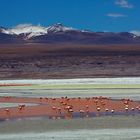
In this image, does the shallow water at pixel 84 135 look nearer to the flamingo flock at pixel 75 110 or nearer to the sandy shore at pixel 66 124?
the sandy shore at pixel 66 124

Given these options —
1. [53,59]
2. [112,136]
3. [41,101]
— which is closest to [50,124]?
[112,136]

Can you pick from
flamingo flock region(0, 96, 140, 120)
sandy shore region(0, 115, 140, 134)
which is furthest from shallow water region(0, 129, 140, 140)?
flamingo flock region(0, 96, 140, 120)

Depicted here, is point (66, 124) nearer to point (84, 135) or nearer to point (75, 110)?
point (84, 135)

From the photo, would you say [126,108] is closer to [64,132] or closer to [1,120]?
[1,120]

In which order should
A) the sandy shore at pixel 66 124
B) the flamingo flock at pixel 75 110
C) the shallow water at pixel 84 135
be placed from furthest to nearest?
1. the flamingo flock at pixel 75 110
2. the sandy shore at pixel 66 124
3. the shallow water at pixel 84 135

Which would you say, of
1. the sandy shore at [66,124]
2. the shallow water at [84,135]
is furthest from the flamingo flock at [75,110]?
the shallow water at [84,135]

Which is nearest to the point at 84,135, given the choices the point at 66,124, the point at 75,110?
the point at 66,124
